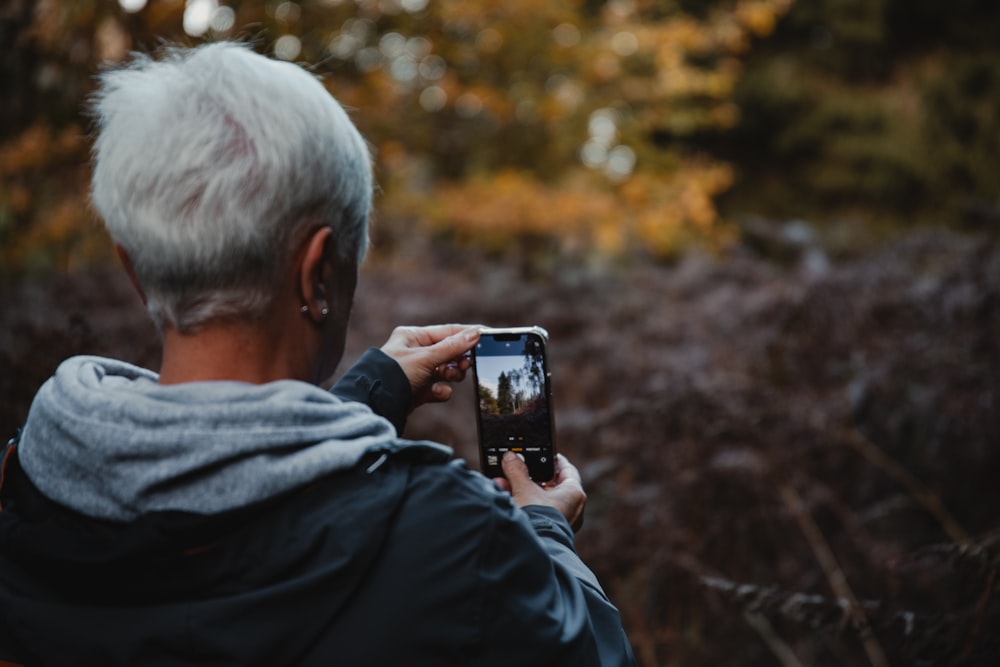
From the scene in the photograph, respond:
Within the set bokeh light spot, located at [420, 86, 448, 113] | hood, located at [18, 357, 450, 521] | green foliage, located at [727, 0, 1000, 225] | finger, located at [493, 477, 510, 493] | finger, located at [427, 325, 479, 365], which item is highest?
hood, located at [18, 357, 450, 521]

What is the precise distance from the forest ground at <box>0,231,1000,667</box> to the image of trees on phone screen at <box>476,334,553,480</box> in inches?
28.8

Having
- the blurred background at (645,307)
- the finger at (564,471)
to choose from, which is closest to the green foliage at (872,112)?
the blurred background at (645,307)

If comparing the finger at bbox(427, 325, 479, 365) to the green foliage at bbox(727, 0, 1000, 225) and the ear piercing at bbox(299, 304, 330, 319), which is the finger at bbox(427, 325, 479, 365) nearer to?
the ear piercing at bbox(299, 304, 330, 319)

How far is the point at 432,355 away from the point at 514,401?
170 millimetres

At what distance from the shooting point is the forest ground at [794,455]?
2.74 m

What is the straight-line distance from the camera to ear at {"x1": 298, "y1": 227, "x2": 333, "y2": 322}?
3.97 feet

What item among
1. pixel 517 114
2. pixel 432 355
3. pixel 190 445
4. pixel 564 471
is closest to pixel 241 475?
pixel 190 445


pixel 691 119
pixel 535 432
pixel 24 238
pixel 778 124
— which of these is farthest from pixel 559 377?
pixel 778 124

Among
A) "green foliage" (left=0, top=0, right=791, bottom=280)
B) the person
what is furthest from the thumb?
"green foliage" (left=0, top=0, right=791, bottom=280)

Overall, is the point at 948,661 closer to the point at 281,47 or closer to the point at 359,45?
the point at 281,47

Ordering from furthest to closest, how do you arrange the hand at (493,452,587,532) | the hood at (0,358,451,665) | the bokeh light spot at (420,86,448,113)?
the bokeh light spot at (420,86,448,113) → the hand at (493,452,587,532) → the hood at (0,358,451,665)

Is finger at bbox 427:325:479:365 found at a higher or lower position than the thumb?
higher

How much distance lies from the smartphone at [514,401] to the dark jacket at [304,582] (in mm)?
419

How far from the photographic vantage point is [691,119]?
8.46 m
